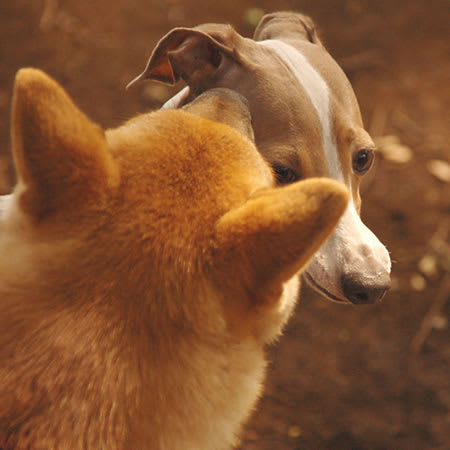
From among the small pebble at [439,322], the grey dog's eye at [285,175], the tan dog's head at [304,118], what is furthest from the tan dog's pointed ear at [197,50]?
the small pebble at [439,322]

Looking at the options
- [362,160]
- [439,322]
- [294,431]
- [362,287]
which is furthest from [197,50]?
[439,322]

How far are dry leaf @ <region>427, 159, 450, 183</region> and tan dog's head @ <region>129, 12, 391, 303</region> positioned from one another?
7.06 ft

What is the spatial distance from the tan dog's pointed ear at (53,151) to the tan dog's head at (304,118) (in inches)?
27.5

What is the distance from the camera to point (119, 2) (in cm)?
446

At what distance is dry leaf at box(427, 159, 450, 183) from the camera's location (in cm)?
384

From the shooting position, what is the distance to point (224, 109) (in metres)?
1.44

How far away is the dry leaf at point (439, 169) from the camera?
384 cm

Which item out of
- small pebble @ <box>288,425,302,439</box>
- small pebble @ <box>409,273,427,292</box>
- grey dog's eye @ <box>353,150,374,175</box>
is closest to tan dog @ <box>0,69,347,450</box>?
grey dog's eye @ <box>353,150,374,175</box>

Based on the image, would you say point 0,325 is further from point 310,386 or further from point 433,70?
point 433,70

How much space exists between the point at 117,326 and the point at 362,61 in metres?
3.81

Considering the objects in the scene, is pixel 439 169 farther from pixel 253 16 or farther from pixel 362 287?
pixel 362 287

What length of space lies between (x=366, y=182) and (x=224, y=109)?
250 cm

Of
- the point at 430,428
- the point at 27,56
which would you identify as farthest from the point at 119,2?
the point at 430,428

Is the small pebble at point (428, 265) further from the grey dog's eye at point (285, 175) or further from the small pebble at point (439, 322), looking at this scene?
the grey dog's eye at point (285, 175)
